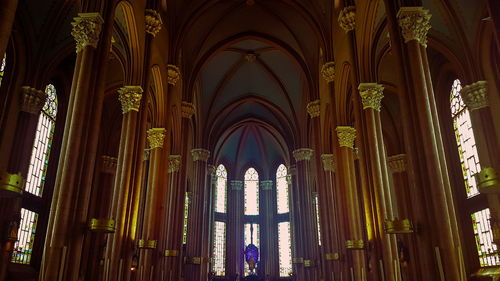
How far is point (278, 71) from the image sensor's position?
26.4 meters

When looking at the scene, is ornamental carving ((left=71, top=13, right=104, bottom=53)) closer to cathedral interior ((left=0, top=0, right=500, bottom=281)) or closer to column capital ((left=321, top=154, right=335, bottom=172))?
cathedral interior ((left=0, top=0, right=500, bottom=281))

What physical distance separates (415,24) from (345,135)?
6.54 metres

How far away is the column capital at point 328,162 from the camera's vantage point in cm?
1856

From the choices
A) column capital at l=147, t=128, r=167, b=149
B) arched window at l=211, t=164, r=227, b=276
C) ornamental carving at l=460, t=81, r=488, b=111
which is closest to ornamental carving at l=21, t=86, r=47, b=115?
A: column capital at l=147, t=128, r=167, b=149

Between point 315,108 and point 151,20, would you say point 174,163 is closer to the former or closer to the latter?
point 315,108

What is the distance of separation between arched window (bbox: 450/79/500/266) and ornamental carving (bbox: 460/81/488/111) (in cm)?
211

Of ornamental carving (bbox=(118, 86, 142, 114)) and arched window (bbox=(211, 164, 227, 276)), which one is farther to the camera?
arched window (bbox=(211, 164, 227, 276))

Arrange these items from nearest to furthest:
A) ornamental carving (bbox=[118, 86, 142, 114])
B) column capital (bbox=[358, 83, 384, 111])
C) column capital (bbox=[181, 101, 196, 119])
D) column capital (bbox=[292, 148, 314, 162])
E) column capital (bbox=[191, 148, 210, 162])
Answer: column capital (bbox=[358, 83, 384, 111]) → ornamental carving (bbox=[118, 86, 142, 114]) → column capital (bbox=[181, 101, 196, 119]) → column capital (bbox=[292, 148, 314, 162]) → column capital (bbox=[191, 148, 210, 162])

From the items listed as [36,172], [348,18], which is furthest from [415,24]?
[36,172]

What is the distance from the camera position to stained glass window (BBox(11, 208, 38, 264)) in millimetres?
14970

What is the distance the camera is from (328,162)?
18.7 meters

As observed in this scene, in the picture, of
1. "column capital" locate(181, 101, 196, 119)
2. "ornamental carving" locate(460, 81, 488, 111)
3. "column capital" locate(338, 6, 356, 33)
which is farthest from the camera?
"column capital" locate(181, 101, 196, 119)

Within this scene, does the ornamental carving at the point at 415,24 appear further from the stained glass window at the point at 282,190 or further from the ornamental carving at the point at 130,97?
the stained glass window at the point at 282,190

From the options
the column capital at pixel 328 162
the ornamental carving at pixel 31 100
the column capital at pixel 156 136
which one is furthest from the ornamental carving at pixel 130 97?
the column capital at pixel 328 162
